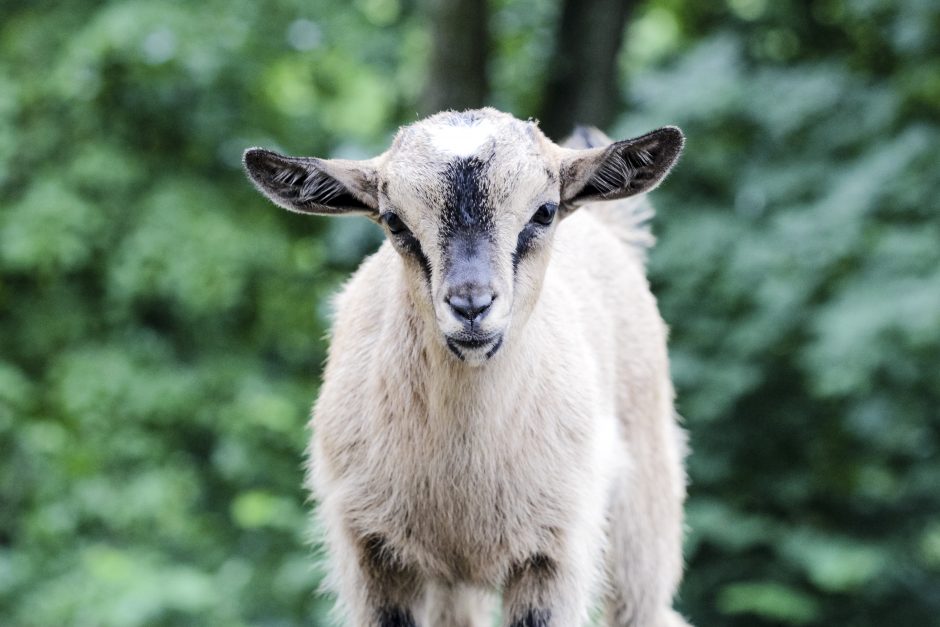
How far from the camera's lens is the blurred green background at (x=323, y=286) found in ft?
27.4

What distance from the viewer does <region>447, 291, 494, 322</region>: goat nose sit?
3.45m

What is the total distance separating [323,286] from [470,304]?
736 centimetres

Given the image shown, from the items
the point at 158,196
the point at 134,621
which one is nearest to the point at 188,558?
the point at 134,621

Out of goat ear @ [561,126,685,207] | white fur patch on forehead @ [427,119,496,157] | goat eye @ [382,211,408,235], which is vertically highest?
goat ear @ [561,126,685,207]

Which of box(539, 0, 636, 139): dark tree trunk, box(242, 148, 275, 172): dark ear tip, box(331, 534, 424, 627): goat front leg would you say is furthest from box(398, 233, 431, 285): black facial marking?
box(539, 0, 636, 139): dark tree trunk

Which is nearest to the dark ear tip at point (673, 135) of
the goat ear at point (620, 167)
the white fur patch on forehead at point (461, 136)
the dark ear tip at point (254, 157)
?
the goat ear at point (620, 167)

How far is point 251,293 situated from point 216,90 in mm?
1739

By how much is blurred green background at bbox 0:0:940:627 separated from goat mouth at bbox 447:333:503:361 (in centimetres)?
456

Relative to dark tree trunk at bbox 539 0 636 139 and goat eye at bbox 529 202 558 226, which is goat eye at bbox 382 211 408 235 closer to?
goat eye at bbox 529 202 558 226

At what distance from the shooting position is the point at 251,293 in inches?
416

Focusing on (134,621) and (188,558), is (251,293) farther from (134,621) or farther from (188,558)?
(134,621)

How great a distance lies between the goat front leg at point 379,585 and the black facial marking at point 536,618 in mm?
390

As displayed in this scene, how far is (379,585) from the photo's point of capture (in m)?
4.28

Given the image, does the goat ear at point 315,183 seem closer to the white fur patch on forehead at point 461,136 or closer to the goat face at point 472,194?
the goat face at point 472,194
